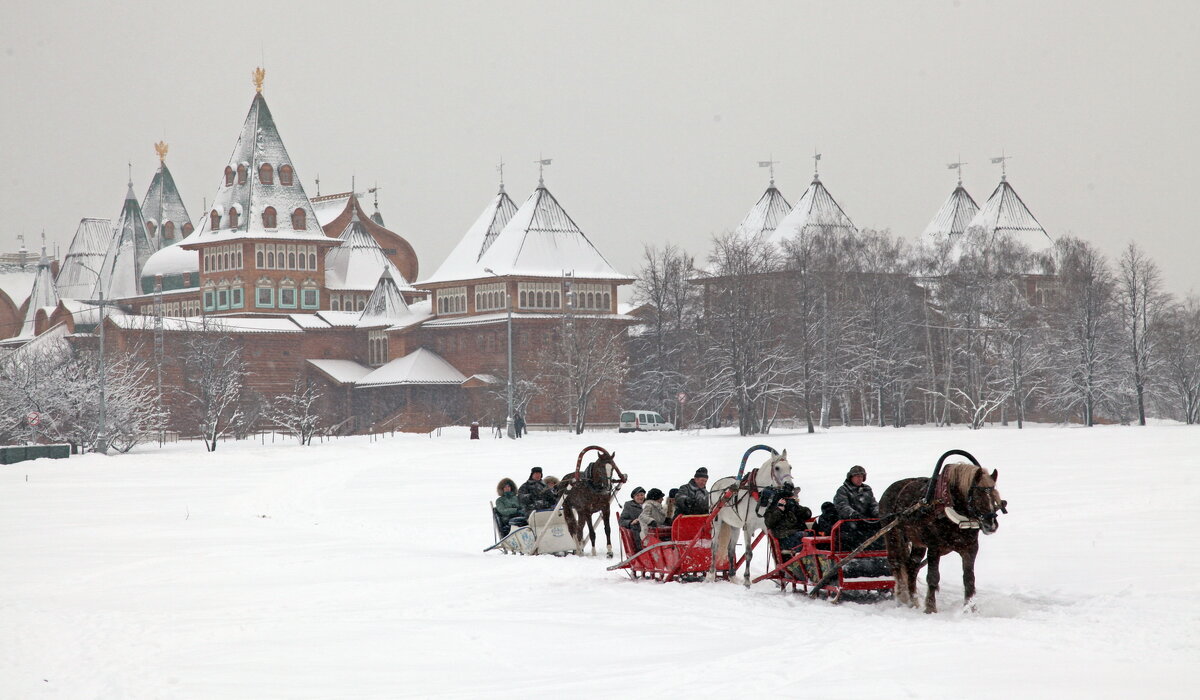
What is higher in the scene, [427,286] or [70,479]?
[427,286]

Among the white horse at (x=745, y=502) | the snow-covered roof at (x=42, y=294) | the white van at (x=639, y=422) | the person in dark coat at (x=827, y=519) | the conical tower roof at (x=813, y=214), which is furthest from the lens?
the snow-covered roof at (x=42, y=294)

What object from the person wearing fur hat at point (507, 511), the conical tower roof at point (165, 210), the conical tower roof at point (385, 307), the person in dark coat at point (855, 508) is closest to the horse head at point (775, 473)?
the person in dark coat at point (855, 508)

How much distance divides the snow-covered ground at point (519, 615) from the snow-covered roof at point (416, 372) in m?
47.1

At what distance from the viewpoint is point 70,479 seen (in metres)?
39.2

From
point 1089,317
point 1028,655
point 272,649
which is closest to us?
point 1028,655

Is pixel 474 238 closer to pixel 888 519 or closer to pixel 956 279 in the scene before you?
pixel 956 279

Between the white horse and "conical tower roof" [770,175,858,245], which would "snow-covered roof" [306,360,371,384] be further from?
the white horse

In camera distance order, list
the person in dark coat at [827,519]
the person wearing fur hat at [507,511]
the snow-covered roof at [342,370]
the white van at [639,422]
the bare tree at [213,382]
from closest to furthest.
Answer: the person in dark coat at [827,519] → the person wearing fur hat at [507,511] → the bare tree at [213,382] → the white van at [639,422] → the snow-covered roof at [342,370]

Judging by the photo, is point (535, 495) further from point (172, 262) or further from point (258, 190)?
point (172, 262)

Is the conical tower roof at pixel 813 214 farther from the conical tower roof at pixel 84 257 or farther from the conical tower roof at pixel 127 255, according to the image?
the conical tower roof at pixel 84 257

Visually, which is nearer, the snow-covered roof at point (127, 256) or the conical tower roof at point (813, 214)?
the conical tower roof at point (813, 214)

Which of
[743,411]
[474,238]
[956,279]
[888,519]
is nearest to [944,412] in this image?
[956,279]

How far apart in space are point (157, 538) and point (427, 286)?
59.7 m

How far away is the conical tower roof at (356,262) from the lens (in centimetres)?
9100
